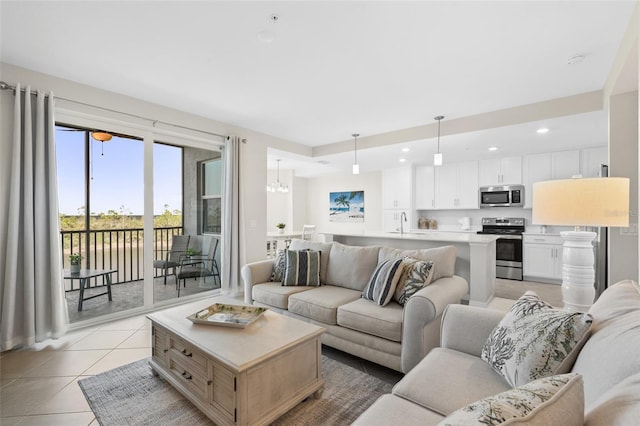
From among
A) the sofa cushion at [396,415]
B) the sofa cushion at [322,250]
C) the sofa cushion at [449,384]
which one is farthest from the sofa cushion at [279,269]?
the sofa cushion at [396,415]

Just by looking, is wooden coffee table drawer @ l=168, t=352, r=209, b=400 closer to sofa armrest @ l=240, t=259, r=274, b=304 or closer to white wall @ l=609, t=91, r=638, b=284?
sofa armrest @ l=240, t=259, r=274, b=304

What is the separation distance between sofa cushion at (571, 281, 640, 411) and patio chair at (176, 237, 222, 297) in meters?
4.16

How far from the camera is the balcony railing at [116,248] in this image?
344 centimetres

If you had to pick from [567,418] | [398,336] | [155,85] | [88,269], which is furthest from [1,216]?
[567,418]

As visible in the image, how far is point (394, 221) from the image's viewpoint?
6836 millimetres

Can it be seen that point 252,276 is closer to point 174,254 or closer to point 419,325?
point 174,254

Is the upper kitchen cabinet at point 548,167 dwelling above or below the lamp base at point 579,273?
above

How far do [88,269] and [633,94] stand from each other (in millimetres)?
5932

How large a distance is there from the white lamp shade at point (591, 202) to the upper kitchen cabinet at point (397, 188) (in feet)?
16.1

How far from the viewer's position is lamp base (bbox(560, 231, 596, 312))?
5.98ft

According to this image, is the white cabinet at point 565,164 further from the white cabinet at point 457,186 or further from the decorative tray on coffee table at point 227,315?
the decorative tray on coffee table at point 227,315

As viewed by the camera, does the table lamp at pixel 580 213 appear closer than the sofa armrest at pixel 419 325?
Yes

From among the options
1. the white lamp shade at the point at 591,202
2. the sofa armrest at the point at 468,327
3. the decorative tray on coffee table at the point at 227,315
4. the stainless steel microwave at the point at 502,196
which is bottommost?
the decorative tray on coffee table at the point at 227,315

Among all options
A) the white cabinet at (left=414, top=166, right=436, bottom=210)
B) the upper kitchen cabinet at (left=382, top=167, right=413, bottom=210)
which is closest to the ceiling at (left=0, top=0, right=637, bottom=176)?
the white cabinet at (left=414, top=166, right=436, bottom=210)
